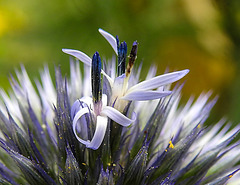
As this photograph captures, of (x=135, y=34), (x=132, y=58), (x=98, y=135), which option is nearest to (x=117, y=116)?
(x=98, y=135)

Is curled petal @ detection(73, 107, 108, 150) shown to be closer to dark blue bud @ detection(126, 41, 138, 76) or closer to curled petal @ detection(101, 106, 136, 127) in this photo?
curled petal @ detection(101, 106, 136, 127)

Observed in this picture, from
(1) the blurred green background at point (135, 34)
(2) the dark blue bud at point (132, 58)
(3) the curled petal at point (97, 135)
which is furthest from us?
(1) the blurred green background at point (135, 34)

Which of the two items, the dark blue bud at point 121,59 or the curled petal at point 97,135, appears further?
the dark blue bud at point 121,59

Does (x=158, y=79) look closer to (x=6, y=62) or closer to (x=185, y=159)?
(x=185, y=159)

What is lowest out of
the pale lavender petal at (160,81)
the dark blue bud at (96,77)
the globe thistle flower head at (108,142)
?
the globe thistle flower head at (108,142)

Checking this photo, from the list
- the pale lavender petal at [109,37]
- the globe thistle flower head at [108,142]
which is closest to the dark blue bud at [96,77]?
the globe thistle flower head at [108,142]

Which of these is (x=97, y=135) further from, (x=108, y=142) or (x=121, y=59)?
(x=121, y=59)

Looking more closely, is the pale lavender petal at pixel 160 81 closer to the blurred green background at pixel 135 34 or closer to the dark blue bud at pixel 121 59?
the dark blue bud at pixel 121 59
